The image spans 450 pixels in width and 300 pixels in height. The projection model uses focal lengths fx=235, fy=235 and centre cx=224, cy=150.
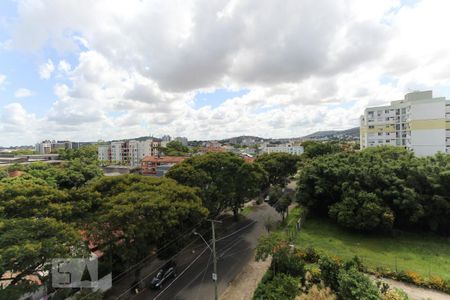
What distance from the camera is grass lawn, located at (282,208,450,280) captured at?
14.7m

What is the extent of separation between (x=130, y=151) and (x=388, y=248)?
75810 millimetres

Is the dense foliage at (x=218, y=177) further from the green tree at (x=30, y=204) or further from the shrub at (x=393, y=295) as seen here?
the shrub at (x=393, y=295)

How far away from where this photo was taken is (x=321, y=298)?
37.2 feet

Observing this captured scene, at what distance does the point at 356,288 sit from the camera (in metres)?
9.77

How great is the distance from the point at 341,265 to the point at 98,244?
38.6 feet

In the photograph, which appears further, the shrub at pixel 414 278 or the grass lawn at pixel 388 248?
the grass lawn at pixel 388 248

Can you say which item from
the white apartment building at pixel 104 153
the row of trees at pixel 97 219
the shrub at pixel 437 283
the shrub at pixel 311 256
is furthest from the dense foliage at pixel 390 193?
the white apartment building at pixel 104 153

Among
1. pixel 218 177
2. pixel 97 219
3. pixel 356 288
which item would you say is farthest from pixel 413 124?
pixel 97 219

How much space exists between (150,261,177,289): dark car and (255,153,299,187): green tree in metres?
21.9

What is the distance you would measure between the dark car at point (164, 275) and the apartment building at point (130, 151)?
63.2 m

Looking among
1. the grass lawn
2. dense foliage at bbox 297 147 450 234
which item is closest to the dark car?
the grass lawn

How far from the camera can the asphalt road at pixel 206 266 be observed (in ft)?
44.7

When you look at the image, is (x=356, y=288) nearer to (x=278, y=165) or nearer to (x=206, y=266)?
(x=206, y=266)

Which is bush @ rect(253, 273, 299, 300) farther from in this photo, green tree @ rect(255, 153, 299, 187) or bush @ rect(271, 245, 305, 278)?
green tree @ rect(255, 153, 299, 187)
